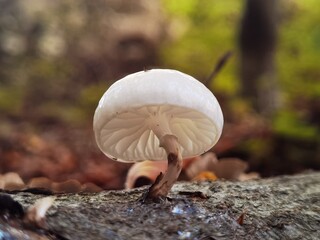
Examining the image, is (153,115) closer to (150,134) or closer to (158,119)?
(158,119)

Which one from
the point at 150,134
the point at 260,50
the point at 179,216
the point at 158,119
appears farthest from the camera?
the point at 260,50

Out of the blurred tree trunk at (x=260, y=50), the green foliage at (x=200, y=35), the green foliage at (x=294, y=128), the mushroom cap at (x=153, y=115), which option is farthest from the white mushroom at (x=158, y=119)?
the green foliage at (x=200, y=35)

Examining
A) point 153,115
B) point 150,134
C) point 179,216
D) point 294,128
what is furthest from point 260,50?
point 179,216

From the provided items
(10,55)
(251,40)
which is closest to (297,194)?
(251,40)

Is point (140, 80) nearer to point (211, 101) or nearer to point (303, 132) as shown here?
point (211, 101)

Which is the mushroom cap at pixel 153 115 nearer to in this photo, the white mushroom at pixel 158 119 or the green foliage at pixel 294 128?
the white mushroom at pixel 158 119

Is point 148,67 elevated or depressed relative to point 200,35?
depressed

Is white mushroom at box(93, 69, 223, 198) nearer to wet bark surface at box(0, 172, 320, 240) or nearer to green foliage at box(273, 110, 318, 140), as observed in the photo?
wet bark surface at box(0, 172, 320, 240)
